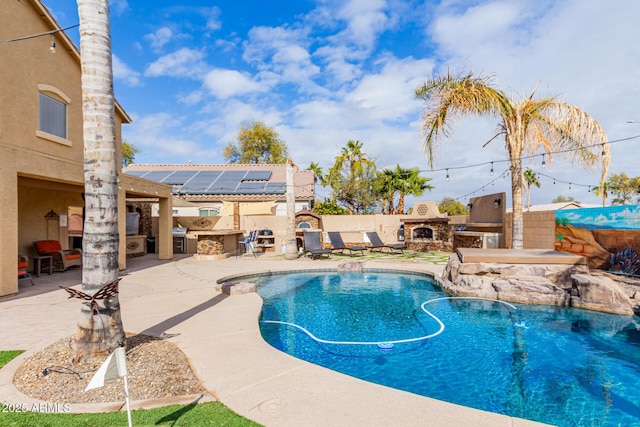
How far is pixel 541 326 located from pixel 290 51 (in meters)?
13.1

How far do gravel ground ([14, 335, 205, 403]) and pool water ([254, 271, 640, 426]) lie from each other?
6.79 feet

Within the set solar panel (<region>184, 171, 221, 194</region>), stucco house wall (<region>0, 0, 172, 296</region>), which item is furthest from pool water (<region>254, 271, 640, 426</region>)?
solar panel (<region>184, 171, 221, 194</region>)

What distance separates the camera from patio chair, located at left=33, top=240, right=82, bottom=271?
10992mm

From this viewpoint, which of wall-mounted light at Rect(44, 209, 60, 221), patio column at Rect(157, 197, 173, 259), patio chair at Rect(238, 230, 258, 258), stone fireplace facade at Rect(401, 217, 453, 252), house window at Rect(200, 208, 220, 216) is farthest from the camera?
house window at Rect(200, 208, 220, 216)

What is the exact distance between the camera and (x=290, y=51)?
13.9m

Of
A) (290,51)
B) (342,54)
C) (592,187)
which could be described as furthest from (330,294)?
(592,187)

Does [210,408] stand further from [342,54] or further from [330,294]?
[342,54]

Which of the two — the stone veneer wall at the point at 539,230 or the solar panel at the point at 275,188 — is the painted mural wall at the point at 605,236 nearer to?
the stone veneer wall at the point at 539,230

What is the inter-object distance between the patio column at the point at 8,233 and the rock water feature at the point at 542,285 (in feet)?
36.4

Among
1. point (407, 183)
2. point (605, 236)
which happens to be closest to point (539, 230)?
point (605, 236)

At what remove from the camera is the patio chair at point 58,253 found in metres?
11.0

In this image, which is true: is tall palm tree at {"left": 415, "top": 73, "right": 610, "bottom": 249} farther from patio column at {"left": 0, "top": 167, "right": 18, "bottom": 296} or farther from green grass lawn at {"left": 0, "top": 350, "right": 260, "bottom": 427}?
patio column at {"left": 0, "top": 167, "right": 18, "bottom": 296}

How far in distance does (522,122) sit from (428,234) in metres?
9.58

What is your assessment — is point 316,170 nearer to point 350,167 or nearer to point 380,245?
point 350,167
